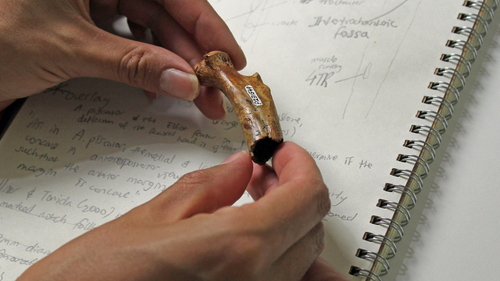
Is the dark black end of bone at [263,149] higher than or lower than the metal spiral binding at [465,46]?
lower

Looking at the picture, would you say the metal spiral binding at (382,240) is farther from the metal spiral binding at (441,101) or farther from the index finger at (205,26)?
the index finger at (205,26)

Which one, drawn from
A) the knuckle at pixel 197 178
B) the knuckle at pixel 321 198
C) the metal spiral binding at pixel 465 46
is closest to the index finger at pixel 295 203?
the knuckle at pixel 321 198

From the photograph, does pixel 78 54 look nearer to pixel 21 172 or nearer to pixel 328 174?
pixel 21 172

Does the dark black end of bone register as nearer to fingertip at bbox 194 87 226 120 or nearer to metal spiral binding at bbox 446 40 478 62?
fingertip at bbox 194 87 226 120

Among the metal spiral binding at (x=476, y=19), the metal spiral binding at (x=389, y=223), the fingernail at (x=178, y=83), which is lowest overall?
the metal spiral binding at (x=389, y=223)

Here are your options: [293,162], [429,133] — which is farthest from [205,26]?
[429,133]

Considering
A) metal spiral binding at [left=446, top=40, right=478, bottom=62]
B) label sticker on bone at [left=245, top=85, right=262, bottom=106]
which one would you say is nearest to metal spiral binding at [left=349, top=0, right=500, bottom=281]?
metal spiral binding at [left=446, top=40, right=478, bottom=62]

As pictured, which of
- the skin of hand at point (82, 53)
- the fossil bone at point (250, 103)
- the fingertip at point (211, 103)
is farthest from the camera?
the fingertip at point (211, 103)
